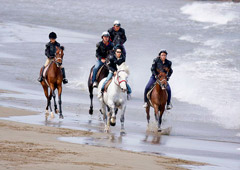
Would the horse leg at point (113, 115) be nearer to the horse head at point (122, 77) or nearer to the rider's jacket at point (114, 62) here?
the horse head at point (122, 77)

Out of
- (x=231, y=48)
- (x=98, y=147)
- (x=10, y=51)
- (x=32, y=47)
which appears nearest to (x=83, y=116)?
(x=98, y=147)

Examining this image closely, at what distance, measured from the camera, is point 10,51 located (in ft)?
121

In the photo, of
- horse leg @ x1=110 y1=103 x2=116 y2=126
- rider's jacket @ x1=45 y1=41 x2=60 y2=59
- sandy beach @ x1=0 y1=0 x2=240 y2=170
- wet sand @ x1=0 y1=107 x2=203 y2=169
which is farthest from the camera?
rider's jacket @ x1=45 y1=41 x2=60 y2=59

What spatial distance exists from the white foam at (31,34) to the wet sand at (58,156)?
2936 cm

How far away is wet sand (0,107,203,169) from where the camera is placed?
1015cm

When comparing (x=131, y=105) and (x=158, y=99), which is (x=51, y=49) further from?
(x=158, y=99)

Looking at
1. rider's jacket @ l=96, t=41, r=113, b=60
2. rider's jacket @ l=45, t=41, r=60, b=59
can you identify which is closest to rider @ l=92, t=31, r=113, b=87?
rider's jacket @ l=96, t=41, r=113, b=60

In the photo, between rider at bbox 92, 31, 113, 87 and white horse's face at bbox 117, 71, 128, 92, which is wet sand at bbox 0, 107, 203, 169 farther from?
rider at bbox 92, 31, 113, 87

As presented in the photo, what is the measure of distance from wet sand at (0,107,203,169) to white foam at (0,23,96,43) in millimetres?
29358

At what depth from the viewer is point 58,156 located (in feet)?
35.8

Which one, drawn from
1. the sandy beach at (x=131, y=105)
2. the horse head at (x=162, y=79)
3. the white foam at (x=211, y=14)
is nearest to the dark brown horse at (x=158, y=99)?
the horse head at (x=162, y=79)

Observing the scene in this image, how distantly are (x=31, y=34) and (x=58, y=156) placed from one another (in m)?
38.0

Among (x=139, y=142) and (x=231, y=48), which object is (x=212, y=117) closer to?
(x=139, y=142)

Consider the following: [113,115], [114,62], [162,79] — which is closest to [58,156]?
[113,115]
